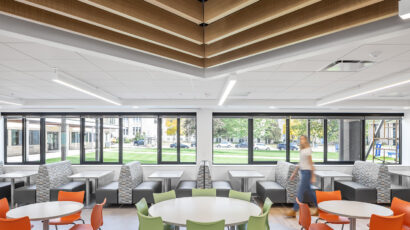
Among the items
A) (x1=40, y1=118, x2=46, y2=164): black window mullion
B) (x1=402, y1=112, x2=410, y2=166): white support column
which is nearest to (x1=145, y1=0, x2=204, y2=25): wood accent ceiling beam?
(x1=40, y1=118, x2=46, y2=164): black window mullion

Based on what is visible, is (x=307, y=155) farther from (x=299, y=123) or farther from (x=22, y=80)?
(x=22, y=80)

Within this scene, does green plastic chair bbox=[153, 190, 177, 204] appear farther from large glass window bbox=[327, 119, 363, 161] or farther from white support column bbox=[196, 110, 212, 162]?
large glass window bbox=[327, 119, 363, 161]

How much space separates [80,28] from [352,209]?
14.0 feet

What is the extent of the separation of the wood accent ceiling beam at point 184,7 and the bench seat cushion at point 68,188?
654 centimetres

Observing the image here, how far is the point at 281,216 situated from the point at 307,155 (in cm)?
182

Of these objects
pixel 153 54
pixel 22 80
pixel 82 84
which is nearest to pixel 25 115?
pixel 22 80

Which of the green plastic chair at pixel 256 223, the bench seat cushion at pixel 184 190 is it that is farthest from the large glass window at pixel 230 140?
the green plastic chair at pixel 256 223

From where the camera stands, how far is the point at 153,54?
107 inches

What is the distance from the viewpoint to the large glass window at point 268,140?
8.98m

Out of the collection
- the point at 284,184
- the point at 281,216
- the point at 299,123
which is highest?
the point at 299,123

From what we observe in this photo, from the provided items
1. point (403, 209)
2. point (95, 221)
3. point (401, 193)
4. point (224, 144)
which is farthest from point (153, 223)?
point (401, 193)

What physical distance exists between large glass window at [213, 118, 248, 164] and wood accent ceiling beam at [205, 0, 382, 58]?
6.25 meters

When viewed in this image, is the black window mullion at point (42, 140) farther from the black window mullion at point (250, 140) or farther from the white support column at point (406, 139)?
the white support column at point (406, 139)

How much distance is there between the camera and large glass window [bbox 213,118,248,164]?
8.92 metres
